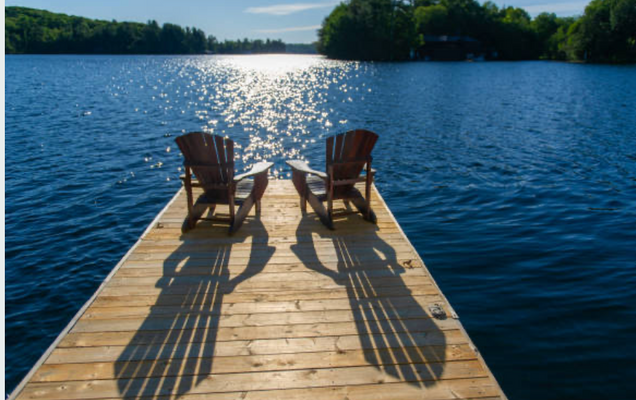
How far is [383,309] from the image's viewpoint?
3.61 meters

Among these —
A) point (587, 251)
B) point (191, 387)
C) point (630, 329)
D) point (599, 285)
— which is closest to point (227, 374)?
point (191, 387)

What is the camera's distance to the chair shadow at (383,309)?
295cm

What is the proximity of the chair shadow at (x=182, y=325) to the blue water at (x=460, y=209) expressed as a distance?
1.83 metres

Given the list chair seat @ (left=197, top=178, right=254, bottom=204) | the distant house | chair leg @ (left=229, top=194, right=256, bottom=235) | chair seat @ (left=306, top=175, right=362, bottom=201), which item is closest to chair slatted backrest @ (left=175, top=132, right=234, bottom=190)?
chair seat @ (left=197, top=178, right=254, bottom=204)

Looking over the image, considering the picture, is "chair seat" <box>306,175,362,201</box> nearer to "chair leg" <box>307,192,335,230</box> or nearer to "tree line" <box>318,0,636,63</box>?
"chair leg" <box>307,192,335,230</box>

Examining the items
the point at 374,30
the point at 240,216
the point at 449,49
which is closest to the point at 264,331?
the point at 240,216

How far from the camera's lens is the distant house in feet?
269

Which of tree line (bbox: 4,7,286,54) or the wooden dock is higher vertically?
tree line (bbox: 4,7,286,54)

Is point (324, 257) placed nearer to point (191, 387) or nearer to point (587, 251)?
point (191, 387)

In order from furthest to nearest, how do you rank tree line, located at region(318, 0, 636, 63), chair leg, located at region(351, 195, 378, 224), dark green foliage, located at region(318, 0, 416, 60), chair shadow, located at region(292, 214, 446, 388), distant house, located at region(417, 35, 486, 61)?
distant house, located at region(417, 35, 486, 61), dark green foliage, located at region(318, 0, 416, 60), tree line, located at region(318, 0, 636, 63), chair leg, located at region(351, 195, 378, 224), chair shadow, located at region(292, 214, 446, 388)

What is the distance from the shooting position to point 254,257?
15.3ft

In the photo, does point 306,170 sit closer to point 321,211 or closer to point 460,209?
point 321,211

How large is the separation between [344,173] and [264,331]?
2.86 metres

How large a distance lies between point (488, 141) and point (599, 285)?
9.94 meters
